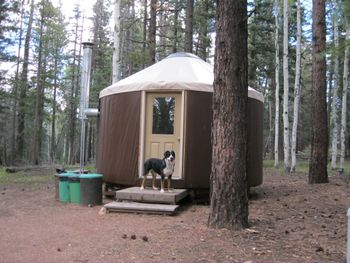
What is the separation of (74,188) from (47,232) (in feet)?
7.13

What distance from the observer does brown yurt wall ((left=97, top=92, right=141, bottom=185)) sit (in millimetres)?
7566

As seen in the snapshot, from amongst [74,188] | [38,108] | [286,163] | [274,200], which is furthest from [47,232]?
[38,108]

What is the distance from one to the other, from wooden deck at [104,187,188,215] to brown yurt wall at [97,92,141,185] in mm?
889

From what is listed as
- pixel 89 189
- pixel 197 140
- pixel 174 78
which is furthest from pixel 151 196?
pixel 174 78

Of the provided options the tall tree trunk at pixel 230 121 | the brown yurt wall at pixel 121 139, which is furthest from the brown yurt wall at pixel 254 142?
the tall tree trunk at pixel 230 121

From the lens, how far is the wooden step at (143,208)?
19.7 feet

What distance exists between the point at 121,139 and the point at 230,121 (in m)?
3.38

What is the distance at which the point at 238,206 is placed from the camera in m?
4.83

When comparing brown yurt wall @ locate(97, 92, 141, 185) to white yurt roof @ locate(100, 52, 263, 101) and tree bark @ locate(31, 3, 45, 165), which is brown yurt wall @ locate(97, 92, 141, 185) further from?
tree bark @ locate(31, 3, 45, 165)

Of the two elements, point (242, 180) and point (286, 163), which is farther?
point (286, 163)

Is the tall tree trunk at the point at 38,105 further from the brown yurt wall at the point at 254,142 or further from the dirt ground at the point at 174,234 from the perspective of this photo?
the brown yurt wall at the point at 254,142

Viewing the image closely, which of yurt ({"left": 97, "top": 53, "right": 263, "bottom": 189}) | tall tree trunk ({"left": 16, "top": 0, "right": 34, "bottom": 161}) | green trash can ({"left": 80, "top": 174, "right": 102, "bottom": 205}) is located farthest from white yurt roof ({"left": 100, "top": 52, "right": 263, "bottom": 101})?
tall tree trunk ({"left": 16, "top": 0, "right": 34, "bottom": 161})

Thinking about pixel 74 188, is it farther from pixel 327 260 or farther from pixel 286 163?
pixel 286 163

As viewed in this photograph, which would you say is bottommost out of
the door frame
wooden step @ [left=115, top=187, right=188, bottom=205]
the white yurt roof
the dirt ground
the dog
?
the dirt ground
